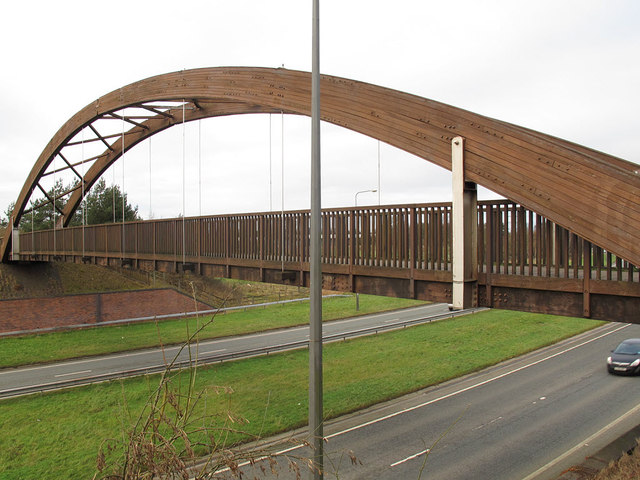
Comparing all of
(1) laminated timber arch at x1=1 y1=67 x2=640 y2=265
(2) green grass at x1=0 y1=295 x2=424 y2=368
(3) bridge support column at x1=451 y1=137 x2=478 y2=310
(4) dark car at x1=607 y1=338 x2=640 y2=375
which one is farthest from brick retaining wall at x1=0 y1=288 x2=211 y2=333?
(4) dark car at x1=607 y1=338 x2=640 y2=375

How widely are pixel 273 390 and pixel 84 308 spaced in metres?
13.3

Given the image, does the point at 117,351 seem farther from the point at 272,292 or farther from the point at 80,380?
the point at 272,292

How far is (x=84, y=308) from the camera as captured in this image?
22.1m

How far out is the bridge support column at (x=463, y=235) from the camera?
20.3ft

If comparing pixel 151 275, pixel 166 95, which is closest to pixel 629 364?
pixel 166 95

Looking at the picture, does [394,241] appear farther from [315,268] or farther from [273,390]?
[273,390]

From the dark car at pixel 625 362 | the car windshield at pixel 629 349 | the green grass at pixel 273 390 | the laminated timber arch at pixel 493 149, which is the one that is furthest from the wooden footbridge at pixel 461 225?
the car windshield at pixel 629 349

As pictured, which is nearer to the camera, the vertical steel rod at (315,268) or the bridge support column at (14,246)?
the vertical steel rod at (315,268)

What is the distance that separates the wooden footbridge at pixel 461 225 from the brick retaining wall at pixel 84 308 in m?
10.1

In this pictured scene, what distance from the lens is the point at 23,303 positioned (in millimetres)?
20562

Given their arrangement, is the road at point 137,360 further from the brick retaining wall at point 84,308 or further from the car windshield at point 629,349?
the car windshield at point 629,349

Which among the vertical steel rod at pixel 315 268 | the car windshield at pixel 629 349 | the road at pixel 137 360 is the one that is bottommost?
the road at pixel 137 360

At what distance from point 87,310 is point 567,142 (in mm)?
21982

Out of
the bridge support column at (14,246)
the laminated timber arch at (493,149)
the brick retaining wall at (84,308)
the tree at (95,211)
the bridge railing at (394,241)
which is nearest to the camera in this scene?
the laminated timber arch at (493,149)
